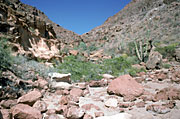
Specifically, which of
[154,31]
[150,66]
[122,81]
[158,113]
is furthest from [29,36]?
[154,31]

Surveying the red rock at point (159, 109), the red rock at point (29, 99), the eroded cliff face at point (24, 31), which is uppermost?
the eroded cliff face at point (24, 31)

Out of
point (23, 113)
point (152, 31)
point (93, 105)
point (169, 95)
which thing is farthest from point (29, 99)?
point (152, 31)

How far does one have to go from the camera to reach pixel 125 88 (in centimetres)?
358

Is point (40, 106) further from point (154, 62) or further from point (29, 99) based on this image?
point (154, 62)

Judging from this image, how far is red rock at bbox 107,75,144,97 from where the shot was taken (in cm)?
341

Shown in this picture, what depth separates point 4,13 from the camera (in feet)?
21.5

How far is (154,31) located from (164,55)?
34.2ft

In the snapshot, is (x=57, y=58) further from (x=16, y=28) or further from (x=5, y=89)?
(x=5, y=89)

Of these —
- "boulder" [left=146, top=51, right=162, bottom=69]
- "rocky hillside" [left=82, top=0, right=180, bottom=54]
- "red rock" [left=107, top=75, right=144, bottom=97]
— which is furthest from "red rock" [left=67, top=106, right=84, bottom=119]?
"rocky hillside" [left=82, top=0, right=180, bottom=54]

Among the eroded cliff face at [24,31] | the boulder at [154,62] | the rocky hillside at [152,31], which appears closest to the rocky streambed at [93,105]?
the eroded cliff face at [24,31]

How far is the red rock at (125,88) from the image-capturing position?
341cm

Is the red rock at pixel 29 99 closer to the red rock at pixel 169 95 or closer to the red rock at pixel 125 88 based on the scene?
the red rock at pixel 125 88

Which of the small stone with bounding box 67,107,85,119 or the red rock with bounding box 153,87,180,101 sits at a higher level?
the small stone with bounding box 67,107,85,119

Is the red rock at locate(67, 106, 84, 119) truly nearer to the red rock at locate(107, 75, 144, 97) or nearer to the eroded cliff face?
the red rock at locate(107, 75, 144, 97)
